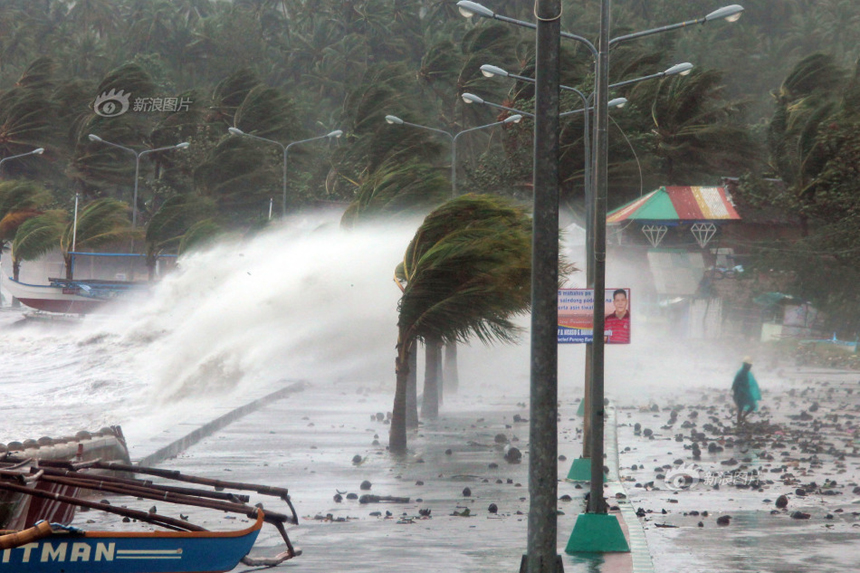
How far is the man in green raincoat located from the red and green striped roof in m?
32.0

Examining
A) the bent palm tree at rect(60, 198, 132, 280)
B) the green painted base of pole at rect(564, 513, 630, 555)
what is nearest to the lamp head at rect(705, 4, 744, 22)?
the green painted base of pole at rect(564, 513, 630, 555)

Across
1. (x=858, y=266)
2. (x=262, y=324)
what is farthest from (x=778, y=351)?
(x=262, y=324)

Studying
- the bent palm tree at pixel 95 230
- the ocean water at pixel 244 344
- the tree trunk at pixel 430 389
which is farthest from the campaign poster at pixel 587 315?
the bent palm tree at pixel 95 230

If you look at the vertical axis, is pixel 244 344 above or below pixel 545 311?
above

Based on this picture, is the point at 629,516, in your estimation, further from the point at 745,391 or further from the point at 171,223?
the point at 171,223

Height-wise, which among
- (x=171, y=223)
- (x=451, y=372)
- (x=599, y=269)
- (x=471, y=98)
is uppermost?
(x=171, y=223)

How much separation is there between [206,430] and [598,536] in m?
12.1

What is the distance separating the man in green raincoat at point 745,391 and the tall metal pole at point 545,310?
16305 mm

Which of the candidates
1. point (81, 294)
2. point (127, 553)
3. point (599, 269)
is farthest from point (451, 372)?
point (81, 294)

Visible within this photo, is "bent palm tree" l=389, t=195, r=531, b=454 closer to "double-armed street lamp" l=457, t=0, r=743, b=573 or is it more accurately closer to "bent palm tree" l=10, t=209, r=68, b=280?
"double-armed street lamp" l=457, t=0, r=743, b=573

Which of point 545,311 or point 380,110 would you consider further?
point 380,110

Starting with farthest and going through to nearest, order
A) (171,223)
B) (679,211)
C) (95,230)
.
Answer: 1. (171,223)
2. (95,230)
3. (679,211)

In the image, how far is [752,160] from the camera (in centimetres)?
6650

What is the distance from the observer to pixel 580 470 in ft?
58.5
